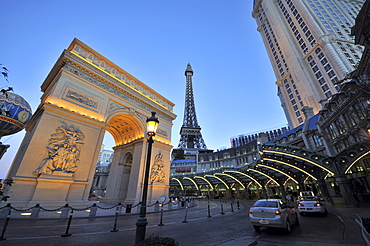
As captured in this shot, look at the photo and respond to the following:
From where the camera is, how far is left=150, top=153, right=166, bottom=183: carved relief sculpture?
2226 centimetres

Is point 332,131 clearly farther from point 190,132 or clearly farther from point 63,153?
point 190,132

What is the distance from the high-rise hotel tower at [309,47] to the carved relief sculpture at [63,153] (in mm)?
58670

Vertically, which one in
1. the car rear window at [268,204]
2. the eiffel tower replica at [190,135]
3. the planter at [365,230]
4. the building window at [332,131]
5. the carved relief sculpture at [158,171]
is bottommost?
the planter at [365,230]

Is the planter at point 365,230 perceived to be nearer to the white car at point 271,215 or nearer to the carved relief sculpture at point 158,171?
the white car at point 271,215

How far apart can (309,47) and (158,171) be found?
67742 millimetres

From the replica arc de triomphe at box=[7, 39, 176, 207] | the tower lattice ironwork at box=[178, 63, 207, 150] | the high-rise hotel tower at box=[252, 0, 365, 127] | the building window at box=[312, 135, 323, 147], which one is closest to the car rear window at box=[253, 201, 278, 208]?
the replica arc de triomphe at box=[7, 39, 176, 207]

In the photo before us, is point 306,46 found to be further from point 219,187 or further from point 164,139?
point 164,139

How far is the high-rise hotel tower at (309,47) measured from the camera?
159ft

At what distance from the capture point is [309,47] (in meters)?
56.4

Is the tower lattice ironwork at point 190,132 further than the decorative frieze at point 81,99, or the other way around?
the tower lattice ironwork at point 190,132

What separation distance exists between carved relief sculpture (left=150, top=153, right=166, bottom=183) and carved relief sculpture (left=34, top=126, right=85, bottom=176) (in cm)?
961

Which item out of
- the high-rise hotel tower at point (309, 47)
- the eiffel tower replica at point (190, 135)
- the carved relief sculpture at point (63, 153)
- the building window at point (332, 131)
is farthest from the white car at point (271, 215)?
the eiffel tower replica at point (190, 135)

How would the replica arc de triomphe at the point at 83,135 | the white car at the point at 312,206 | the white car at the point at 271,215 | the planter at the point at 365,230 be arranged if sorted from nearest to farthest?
the planter at the point at 365,230 → the white car at the point at 271,215 → the white car at the point at 312,206 → the replica arc de triomphe at the point at 83,135

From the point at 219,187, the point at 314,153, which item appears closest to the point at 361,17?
the point at 314,153
